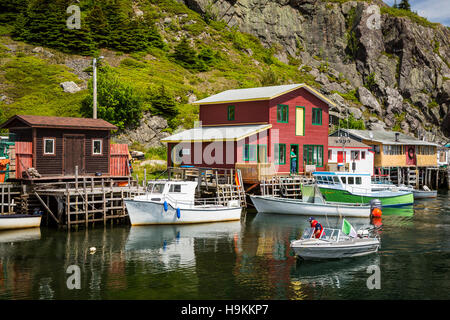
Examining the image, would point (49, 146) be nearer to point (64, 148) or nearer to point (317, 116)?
point (64, 148)

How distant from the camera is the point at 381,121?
4178 inches

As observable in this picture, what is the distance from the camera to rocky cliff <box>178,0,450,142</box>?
386 feet

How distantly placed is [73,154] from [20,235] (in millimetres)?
8139

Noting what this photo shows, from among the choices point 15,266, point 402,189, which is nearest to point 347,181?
point 402,189

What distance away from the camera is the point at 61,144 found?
3369 centimetres

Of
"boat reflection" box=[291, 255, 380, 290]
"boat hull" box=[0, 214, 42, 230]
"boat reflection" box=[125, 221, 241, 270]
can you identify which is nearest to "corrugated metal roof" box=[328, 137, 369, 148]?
"boat reflection" box=[125, 221, 241, 270]

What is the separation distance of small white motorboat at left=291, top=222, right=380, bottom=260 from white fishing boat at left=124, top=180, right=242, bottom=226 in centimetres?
1123

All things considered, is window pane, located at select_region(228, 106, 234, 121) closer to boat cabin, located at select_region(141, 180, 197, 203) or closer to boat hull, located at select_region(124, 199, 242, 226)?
boat hull, located at select_region(124, 199, 242, 226)

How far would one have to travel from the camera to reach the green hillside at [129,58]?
59.8 metres

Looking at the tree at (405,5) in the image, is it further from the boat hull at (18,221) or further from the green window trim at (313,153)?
the boat hull at (18,221)

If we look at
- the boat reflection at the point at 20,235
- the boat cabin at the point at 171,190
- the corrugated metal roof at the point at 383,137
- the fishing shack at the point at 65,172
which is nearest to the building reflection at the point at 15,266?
the boat reflection at the point at 20,235

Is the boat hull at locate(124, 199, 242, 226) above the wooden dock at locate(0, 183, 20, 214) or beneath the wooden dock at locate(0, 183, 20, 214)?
beneath
